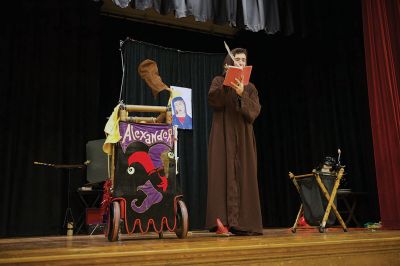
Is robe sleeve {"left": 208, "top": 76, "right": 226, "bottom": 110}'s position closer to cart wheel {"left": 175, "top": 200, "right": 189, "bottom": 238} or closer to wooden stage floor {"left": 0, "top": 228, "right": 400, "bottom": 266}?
cart wheel {"left": 175, "top": 200, "right": 189, "bottom": 238}

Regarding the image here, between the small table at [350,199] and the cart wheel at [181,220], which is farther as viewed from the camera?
the small table at [350,199]

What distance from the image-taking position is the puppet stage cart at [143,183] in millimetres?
2309

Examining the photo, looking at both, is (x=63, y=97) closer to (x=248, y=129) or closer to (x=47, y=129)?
(x=47, y=129)

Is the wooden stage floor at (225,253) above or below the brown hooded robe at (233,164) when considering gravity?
below

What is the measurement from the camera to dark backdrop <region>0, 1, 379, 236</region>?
479cm

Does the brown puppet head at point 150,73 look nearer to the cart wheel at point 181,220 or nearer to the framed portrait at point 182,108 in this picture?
the cart wheel at point 181,220

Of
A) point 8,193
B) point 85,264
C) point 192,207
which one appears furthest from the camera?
point 192,207

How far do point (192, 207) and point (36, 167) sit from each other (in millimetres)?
2037

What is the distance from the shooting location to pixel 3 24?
499 cm

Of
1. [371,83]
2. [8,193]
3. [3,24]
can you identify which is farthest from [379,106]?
[3,24]

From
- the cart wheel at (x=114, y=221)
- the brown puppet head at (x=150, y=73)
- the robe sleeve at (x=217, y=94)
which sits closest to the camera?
the cart wheel at (x=114, y=221)

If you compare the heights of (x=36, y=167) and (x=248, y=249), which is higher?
(x=36, y=167)

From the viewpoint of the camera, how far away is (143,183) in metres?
2.37

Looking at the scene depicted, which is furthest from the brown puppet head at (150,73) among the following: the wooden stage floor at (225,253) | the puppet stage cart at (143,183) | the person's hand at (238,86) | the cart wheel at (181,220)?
the wooden stage floor at (225,253)
